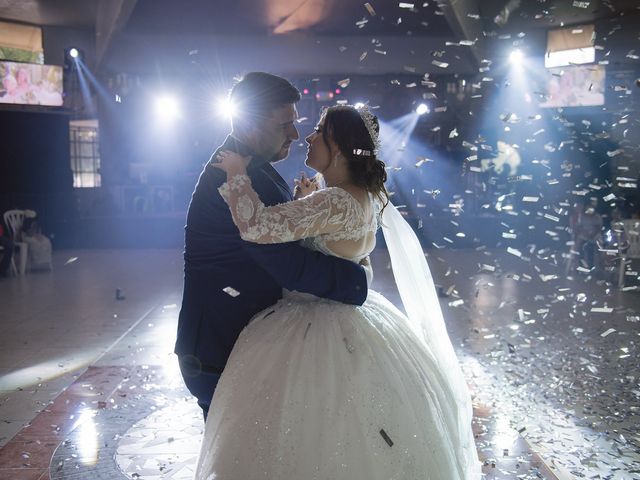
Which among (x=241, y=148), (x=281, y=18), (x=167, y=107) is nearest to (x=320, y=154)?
(x=241, y=148)

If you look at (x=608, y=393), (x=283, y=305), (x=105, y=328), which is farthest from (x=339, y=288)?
(x=105, y=328)

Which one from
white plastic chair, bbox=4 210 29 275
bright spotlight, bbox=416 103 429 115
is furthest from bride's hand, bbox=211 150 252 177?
bright spotlight, bbox=416 103 429 115

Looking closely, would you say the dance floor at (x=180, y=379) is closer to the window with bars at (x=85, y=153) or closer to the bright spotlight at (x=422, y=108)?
the window with bars at (x=85, y=153)

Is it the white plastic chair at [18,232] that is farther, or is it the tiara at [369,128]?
the white plastic chair at [18,232]

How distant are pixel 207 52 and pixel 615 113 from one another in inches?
368

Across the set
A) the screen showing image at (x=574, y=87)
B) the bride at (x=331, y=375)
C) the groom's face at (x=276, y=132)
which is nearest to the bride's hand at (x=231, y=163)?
the bride at (x=331, y=375)

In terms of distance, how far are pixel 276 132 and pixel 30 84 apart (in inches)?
574

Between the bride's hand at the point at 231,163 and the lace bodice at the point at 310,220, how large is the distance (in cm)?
3

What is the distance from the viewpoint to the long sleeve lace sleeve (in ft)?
6.07

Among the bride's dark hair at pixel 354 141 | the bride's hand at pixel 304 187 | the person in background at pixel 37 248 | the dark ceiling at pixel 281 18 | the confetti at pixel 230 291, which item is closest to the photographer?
the confetti at pixel 230 291

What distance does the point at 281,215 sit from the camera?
189cm

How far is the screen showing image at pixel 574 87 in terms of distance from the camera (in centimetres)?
1497

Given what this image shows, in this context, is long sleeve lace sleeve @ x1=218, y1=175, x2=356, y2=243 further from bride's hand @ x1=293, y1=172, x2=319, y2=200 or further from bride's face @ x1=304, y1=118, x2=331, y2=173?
bride's hand @ x1=293, y1=172, x2=319, y2=200

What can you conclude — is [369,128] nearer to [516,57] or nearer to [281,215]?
[281,215]
